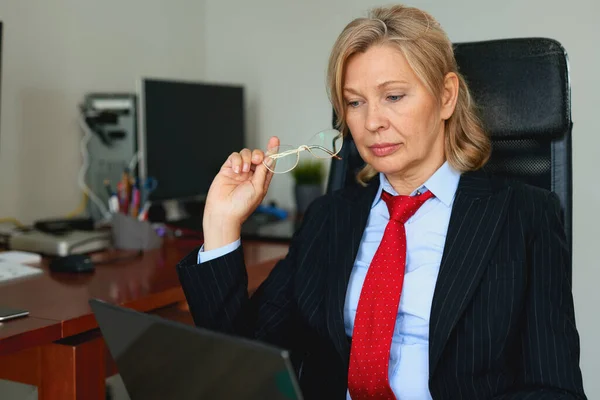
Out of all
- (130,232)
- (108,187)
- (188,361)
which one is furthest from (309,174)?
(188,361)

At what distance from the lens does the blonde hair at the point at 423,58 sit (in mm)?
1229

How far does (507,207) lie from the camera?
1.24 metres

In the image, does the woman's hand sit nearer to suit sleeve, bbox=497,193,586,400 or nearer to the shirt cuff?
the shirt cuff

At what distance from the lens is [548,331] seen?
3.70 ft

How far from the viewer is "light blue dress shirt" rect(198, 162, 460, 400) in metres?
1.21

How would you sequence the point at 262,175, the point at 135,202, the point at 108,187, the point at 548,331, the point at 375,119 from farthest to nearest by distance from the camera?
the point at 108,187
the point at 135,202
the point at 262,175
the point at 375,119
the point at 548,331

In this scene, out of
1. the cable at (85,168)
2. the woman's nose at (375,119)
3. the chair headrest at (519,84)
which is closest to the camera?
the woman's nose at (375,119)

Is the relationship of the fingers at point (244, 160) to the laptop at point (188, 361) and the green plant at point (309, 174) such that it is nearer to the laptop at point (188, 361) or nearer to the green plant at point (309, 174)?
the laptop at point (188, 361)

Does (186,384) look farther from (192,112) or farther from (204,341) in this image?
(192,112)

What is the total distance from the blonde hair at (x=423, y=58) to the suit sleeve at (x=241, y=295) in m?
0.30

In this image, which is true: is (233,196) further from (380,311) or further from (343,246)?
(380,311)

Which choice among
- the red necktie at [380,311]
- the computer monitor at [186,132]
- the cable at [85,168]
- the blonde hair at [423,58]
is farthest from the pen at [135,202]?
the red necktie at [380,311]

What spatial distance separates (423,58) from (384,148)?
171mm

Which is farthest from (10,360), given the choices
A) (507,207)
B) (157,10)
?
(157,10)
